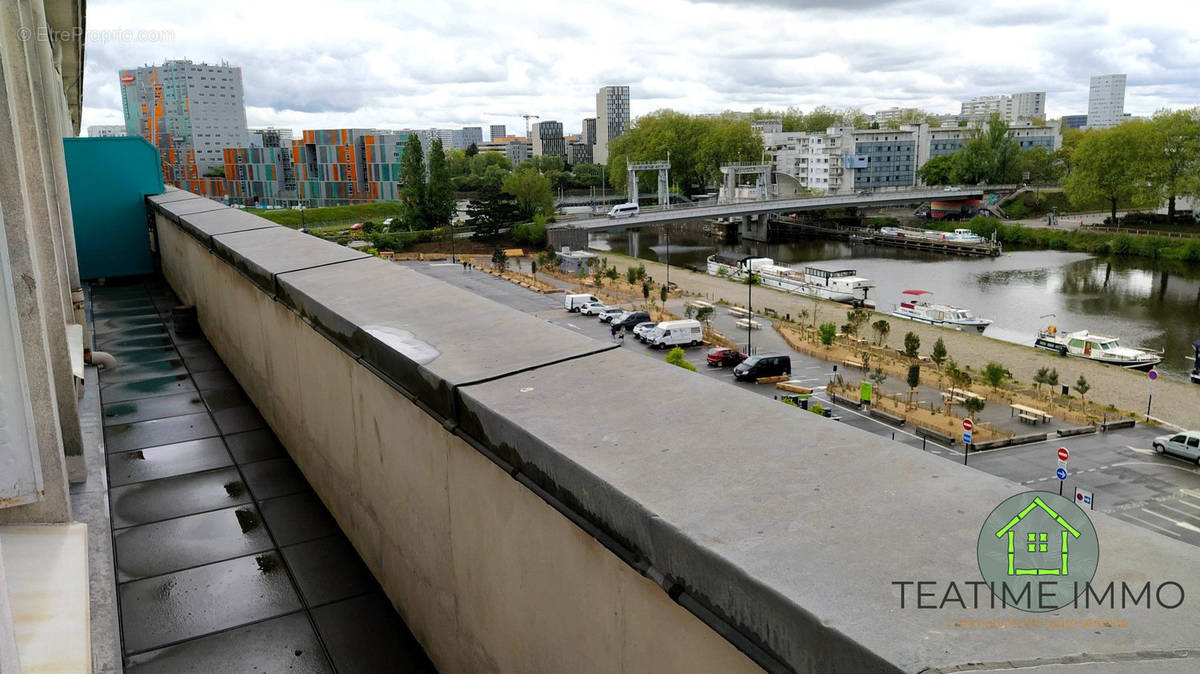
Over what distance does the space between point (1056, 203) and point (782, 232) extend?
2163 cm

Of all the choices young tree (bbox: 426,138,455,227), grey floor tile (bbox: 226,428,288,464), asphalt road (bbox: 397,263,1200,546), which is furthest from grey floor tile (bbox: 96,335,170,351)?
young tree (bbox: 426,138,455,227)

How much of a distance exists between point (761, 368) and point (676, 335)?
462cm

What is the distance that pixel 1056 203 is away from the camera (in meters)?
Answer: 66.9

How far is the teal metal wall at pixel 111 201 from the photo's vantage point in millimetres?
8008

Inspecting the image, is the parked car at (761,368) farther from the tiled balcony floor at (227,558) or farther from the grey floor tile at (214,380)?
the tiled balcony floor at (227,558)

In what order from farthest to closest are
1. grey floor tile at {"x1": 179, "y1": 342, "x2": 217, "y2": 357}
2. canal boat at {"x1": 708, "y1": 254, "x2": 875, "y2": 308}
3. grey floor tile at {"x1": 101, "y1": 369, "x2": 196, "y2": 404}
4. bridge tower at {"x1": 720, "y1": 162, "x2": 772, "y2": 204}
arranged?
1. bridge tower at {"x1": 720, "y1": 162, "x2": 772, "y2": 204}
2. canal boat at {"x1": 708, "y1": 254, "x2": 875, "y2": 308}
3. grey floor tile at {"x1": 179, "y1": 342, "x2": 217, "y2": 357}
4. grey floor tile at {"x1": 101, "y1": 369, "x2": 196, "y2": 404}

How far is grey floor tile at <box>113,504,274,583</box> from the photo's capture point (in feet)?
8.29

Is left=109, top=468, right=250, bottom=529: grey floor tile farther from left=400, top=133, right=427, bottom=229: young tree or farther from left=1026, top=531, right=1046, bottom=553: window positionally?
left=400, top=133, right=427, bottom=229: young tree

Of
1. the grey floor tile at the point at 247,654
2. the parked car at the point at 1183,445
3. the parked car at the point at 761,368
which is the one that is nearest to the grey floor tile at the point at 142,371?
the grey floor tile at the point at 247,654

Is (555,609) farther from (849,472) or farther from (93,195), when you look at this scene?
(93,195)

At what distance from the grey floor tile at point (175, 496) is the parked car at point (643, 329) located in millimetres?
23611

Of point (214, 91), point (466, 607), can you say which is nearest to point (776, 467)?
point (466, 607)

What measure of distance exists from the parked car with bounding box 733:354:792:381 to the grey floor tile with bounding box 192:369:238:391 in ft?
59.0

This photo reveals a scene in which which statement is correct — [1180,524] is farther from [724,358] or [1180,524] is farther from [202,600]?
[202,600]
